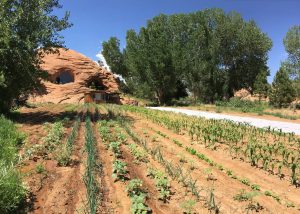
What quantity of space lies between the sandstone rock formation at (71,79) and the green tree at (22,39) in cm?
2637

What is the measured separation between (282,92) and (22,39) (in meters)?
35.3

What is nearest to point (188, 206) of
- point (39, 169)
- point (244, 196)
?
point (244, 196)

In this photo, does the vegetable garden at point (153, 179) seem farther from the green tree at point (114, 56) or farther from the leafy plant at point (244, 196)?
the green tree at point (114, 56)

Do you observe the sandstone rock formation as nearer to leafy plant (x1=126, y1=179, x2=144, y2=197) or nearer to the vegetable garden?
the vegetable garden

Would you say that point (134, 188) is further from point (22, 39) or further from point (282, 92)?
point (282, 92)

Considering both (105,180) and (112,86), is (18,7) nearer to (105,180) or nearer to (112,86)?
(105,180)

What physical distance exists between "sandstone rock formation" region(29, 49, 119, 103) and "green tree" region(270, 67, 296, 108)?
2409 centimetres

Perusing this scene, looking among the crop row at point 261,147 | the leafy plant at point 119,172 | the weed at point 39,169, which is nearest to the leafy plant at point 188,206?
the leafy plant at point 119,172

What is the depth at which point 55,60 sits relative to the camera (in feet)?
157

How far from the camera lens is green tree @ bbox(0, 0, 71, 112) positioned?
17.0 m

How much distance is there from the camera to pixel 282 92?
42.4 m

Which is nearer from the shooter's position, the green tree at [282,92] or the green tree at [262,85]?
the green tree at [282,92]

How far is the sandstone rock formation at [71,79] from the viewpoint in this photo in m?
45.7

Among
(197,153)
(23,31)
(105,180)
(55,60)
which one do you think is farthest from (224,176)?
(55,60)
